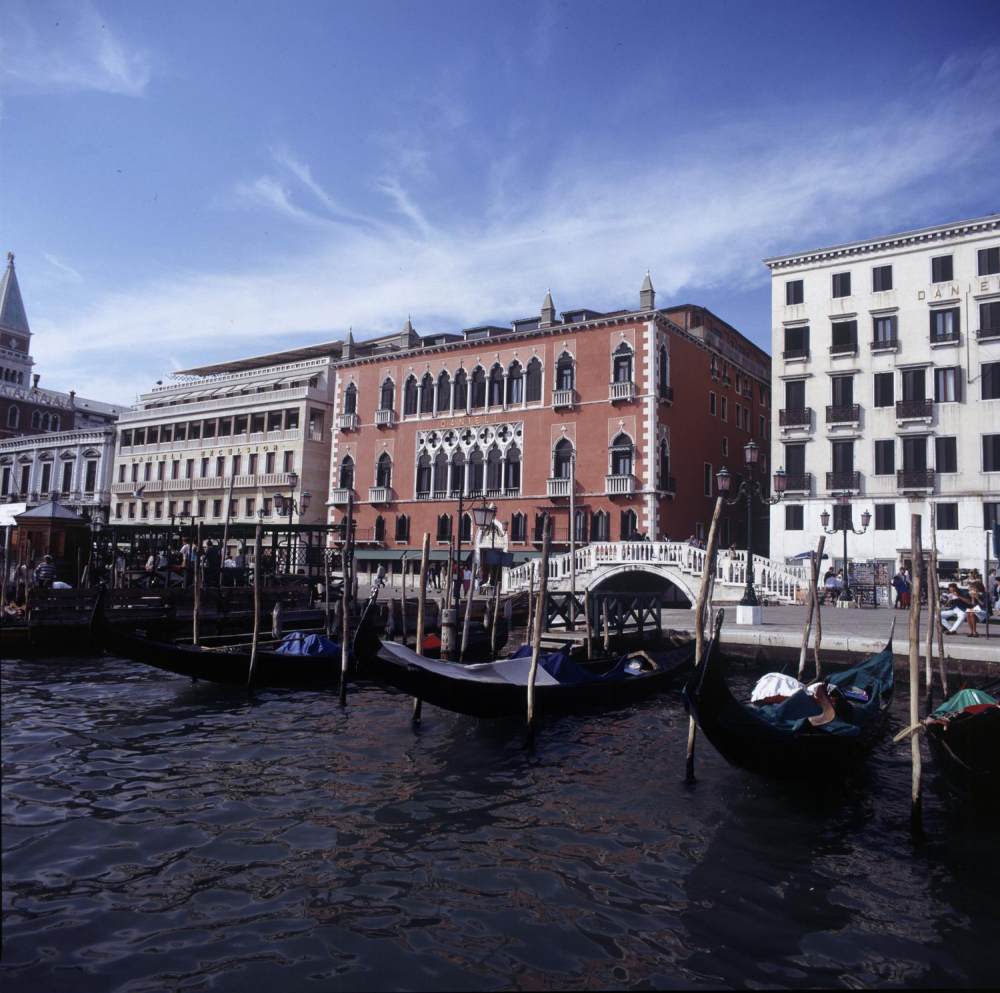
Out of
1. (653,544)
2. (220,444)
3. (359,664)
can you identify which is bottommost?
(359,664)

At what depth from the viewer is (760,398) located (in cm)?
3300

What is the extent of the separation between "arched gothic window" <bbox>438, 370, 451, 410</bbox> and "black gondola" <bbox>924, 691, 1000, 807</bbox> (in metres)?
24.1

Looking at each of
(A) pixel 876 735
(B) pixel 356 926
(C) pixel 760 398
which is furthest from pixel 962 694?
(C) pixel 760 398

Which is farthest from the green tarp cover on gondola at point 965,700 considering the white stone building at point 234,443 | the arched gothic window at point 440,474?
the white stone building at point 234,443

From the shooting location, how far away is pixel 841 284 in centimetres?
2492

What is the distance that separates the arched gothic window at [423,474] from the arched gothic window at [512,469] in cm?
335

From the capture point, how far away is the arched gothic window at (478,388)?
1128 inches

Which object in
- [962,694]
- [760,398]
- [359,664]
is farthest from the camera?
[760,398]

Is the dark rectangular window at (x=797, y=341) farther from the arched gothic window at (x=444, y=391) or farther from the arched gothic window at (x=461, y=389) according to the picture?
the arched gothic window at (x=444, y=391)

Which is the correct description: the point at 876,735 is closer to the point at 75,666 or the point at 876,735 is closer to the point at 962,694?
the point at 962,694

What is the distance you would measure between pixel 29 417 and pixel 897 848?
5018cm

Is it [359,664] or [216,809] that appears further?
Answer: [359,664]

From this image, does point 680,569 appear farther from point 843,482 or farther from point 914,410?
point 914,410

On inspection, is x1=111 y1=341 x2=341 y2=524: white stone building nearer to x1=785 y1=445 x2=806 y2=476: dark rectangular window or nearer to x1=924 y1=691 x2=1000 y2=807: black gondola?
x1=785 y1=445 x2=806 y2=476: dark rectangular window
